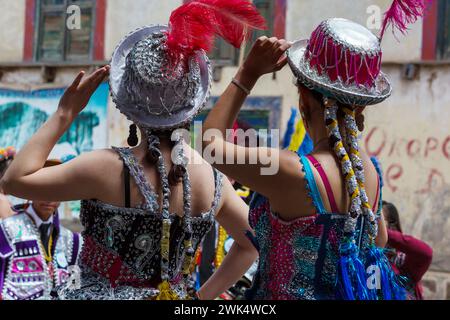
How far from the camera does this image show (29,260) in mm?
5297

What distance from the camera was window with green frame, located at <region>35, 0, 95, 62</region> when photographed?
46.0 ft

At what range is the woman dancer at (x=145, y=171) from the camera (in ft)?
9.75

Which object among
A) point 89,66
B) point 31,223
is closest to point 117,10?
point 89,66

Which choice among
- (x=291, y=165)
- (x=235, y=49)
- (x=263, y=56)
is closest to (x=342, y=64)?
(x=263, y=56)

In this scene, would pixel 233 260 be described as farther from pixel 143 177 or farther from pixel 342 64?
pixel 342 64

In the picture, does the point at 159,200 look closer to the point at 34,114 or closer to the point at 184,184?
the point at 184,184

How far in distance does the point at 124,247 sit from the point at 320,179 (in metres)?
0.73

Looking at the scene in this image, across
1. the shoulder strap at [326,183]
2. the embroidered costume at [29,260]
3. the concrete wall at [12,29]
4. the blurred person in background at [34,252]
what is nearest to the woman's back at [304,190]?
the shoulder strap at [326,183]

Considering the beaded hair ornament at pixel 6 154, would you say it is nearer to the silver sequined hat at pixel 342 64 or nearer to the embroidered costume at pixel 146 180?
the embroidered costume at pixel 146 180

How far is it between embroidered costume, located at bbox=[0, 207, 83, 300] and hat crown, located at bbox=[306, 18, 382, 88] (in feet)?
8.96

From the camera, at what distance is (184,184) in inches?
122

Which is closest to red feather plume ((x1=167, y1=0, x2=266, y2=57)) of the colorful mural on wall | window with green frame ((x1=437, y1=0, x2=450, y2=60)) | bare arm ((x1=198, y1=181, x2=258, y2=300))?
bare arm ((x1=198, y1=181, x2=258, y2=300))

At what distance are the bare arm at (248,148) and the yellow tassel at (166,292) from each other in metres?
0.53

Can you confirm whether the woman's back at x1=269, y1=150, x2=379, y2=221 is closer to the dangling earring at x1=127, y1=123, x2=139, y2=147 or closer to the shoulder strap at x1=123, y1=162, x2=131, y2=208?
the shoulder strap at x1=123, y1=162, x2=131, y2=208
